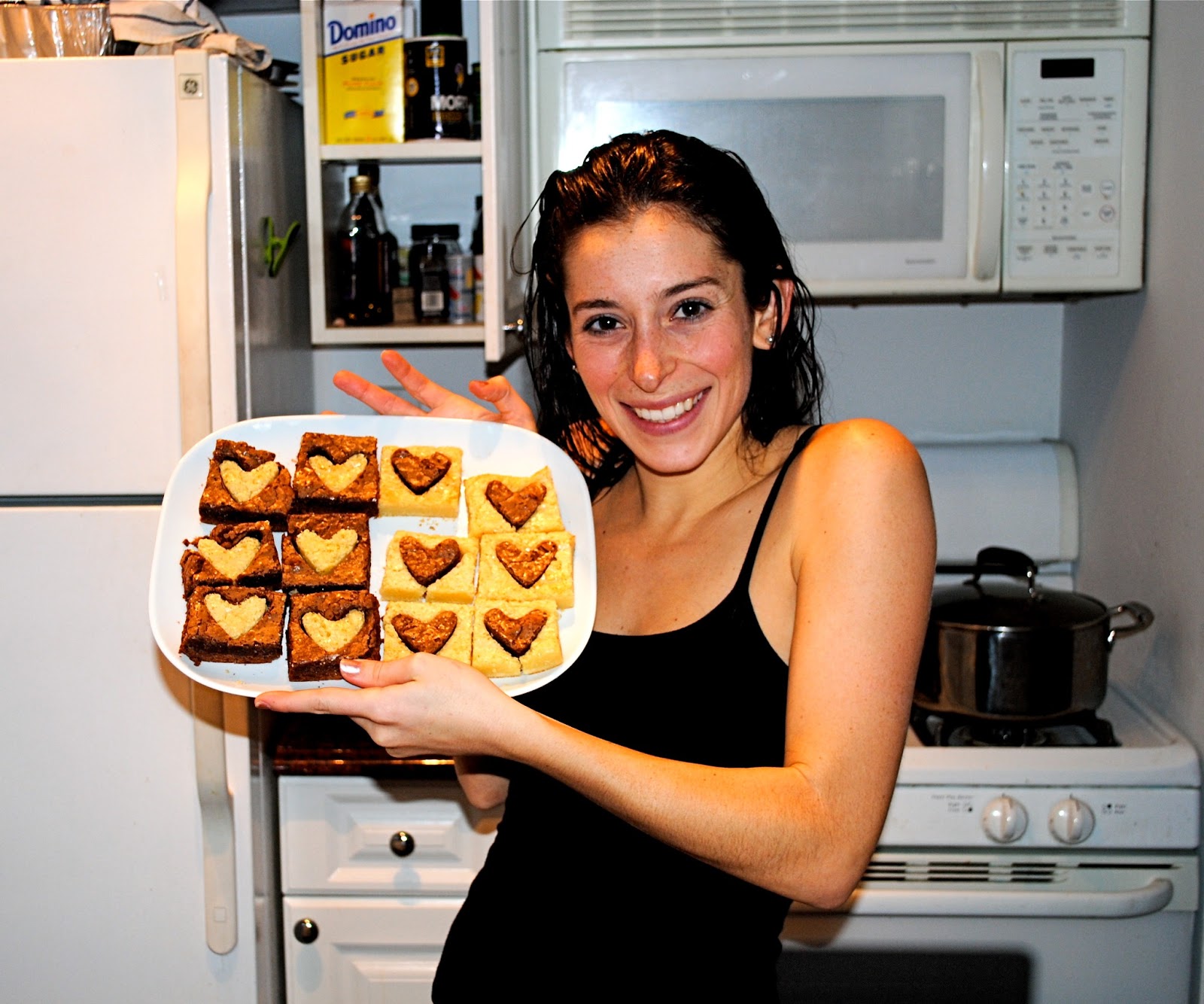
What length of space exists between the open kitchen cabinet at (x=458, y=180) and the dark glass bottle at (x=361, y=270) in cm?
4

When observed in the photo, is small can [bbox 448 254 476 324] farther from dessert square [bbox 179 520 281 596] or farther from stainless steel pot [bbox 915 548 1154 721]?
stainless steel pot [bbox 915 548 1154 721]

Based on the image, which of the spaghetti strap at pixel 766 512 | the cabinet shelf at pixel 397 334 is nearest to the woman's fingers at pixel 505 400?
the spaghetti strap at pixel 766 512

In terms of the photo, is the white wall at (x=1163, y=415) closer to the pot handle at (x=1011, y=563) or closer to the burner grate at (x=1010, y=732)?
the burner grate at (x=1010, y=732)

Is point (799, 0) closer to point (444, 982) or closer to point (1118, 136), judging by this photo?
point (1118, 136)

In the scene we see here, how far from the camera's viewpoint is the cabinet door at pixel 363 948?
2055mm

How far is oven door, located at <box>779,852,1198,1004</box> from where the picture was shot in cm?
194

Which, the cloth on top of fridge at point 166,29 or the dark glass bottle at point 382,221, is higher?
the cloth on top of fridge at point 166,29

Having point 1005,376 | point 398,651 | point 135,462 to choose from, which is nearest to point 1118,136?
point 1005,376

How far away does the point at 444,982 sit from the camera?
1366 mm

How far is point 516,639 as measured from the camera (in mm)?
1501

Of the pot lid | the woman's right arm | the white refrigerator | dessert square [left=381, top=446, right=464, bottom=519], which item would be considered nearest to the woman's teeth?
dessert square [left=381, top=446, right=464, bottom=519]

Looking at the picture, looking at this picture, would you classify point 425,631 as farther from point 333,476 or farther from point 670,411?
point 670,411

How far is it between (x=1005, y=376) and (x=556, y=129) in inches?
45.3

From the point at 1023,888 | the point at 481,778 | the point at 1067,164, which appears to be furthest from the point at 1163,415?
the point at 481,778
